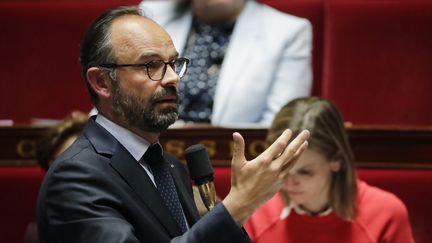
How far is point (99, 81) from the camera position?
51cm

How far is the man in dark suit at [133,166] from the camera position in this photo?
44cm

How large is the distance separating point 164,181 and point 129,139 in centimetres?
3

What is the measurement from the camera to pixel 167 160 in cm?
54

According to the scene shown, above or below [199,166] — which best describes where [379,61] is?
below

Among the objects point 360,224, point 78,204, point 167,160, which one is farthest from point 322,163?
point 78,204

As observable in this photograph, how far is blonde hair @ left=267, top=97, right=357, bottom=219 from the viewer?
0.73m

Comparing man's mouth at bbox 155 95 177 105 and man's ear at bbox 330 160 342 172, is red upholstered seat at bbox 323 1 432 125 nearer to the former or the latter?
man's ear at bbox 330 160 342 172

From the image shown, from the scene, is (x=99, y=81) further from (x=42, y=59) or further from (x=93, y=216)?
(x=42, y=59)

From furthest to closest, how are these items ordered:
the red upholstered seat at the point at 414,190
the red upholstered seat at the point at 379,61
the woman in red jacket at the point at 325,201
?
the red upholstered seat at the point at 379,61 < the red upholstered seat at the point at 414,190 < the woman in red jacket at the point at 325,201

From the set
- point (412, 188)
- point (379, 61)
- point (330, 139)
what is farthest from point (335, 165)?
point (379, 61)

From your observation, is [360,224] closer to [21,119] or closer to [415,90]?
[415,90]

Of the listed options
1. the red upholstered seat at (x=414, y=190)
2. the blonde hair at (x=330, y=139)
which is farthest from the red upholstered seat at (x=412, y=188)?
the blonde hair at (x=330, y=139)

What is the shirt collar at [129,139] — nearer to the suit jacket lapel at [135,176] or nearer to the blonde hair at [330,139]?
the suit jacket lapel at [135,176]

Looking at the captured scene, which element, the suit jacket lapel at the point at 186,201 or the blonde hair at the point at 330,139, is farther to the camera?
the blonde hair at the point at 330,139
